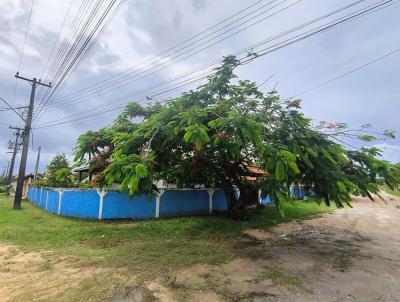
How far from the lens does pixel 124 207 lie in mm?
12945

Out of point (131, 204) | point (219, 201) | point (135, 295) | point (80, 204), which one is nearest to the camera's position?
point (135, 295)

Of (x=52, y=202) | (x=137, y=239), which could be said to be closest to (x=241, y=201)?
(x=137, y=239)

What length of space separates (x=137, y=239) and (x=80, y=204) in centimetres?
495

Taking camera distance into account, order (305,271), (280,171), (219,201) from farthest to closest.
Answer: (219,201)
(305,271)
(280,171)

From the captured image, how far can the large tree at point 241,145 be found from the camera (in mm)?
6727

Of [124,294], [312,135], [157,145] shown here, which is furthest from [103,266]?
[312,135]

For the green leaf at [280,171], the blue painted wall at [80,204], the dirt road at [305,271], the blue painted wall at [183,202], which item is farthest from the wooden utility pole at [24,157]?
the green leaf at [280,171]

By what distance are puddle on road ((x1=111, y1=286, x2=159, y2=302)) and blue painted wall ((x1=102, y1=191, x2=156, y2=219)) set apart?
721 cm

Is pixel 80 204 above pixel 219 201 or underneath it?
underneath

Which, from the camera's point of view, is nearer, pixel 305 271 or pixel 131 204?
pixel 305 271

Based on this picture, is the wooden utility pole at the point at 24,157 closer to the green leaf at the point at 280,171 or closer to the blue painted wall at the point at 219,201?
the blue painted wall at the point at 219,201

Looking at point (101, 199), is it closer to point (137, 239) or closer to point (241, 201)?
point (137, 239)

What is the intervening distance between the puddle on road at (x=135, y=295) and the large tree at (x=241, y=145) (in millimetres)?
1791

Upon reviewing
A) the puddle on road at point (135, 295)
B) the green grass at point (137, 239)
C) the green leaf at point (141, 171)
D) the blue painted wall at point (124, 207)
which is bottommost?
the puddle on road at point (135, 295)
